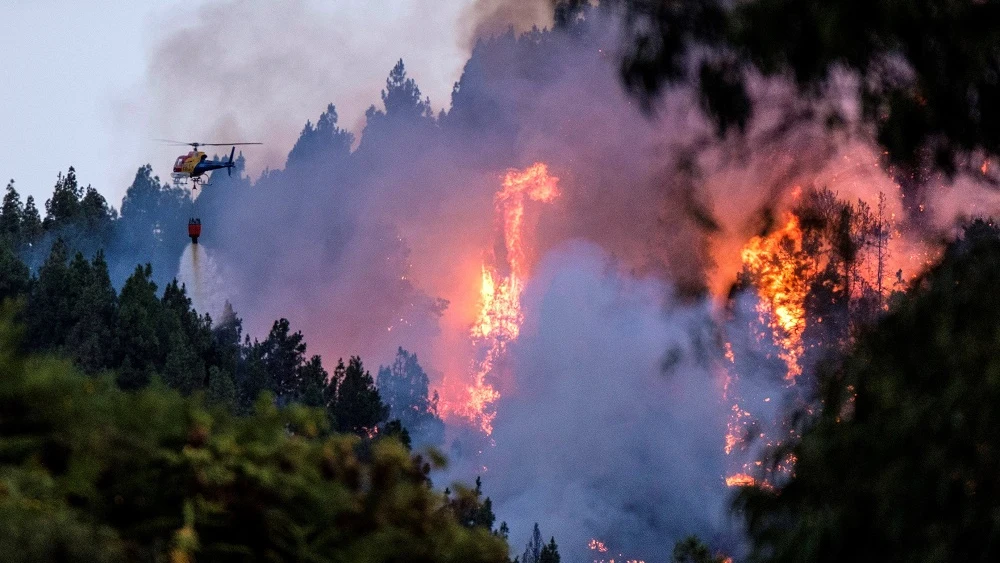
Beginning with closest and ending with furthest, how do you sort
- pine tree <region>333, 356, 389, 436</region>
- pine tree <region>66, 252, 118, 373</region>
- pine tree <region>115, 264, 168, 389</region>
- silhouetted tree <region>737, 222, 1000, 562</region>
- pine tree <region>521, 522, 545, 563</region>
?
silhouetted tree <region>737, 222, 1000, 562</region> < pine tree <region>66, 252, 118, 373</region> < pine tree <region>115, 264, 168, 389</region> < pine tree <region>333, 356, 389, 436</region> < pine tree <region>521, 522, 545, 563</region>

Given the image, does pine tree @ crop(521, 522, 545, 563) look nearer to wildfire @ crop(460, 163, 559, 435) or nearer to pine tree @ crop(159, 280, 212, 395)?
wildfire @ crop(460, 163, 559, 435)

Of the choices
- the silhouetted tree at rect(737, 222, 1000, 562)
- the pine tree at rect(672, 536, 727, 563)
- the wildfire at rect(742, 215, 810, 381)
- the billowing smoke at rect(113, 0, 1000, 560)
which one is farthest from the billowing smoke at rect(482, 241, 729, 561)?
the silhouetted tree at rect(737, 222, 1000, 562)

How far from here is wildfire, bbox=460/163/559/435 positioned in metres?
59.5

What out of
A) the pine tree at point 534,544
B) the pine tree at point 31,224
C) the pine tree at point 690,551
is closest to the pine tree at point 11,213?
the pine tree at point 31,224

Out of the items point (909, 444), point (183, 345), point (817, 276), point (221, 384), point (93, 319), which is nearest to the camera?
point (909, 444)

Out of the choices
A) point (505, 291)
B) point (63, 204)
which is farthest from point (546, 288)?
point (63, 204)

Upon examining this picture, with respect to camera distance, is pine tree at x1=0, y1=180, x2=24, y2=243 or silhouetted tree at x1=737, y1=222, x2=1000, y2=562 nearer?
silhouetted tree at x1=737, y1=222, x2=1000, y2=562

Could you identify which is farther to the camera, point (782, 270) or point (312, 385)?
point (312, 385)

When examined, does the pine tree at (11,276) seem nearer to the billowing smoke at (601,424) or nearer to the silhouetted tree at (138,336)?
the silhouetted tree at (138,336)

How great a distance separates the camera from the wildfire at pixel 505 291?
59469 millimetres

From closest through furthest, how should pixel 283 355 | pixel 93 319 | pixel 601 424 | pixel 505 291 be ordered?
pixel 93 319 < pixel 283 355 < pixel 601 424 < pixel 505 291

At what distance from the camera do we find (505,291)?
6062cm

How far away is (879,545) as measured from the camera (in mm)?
5000

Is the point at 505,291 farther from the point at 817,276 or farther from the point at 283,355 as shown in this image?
the point at 817,276
